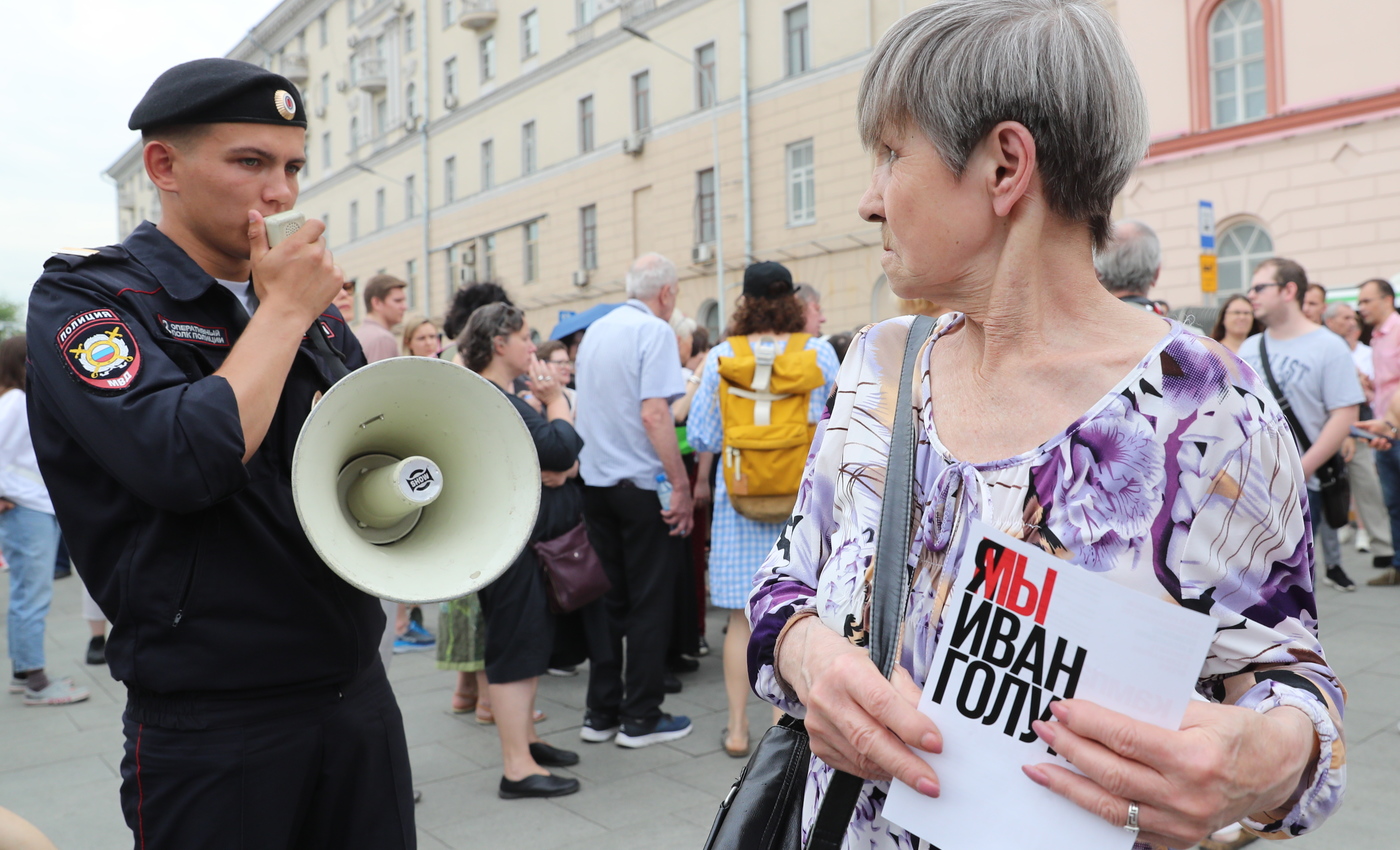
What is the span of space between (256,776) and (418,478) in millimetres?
561

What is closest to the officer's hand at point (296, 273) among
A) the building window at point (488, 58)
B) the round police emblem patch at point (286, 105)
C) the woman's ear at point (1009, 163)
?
the round police emblem patch at point (286, 105)

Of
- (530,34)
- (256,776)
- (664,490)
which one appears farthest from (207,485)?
(530,34)

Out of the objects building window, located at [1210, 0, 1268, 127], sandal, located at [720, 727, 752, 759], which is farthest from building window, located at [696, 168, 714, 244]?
sandal, located at [720, 727, 752, 759]

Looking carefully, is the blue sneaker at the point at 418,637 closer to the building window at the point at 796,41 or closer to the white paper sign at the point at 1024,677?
the white paper sign at the point at 1024,677

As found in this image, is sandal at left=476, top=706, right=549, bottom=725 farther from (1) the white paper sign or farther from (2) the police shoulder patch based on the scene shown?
(1) the white paper sign

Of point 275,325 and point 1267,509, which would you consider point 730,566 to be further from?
point 1267,509

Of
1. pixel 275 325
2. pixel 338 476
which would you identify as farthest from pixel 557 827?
pixel 275 325

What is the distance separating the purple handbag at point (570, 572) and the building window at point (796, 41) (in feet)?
60.6

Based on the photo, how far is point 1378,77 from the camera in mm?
13336

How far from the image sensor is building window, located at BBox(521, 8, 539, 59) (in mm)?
28203

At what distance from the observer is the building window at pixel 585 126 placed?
26.6 metres

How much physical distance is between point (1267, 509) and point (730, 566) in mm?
3434

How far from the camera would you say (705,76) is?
22844 millimetres

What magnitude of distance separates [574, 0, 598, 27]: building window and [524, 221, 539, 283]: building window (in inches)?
223
